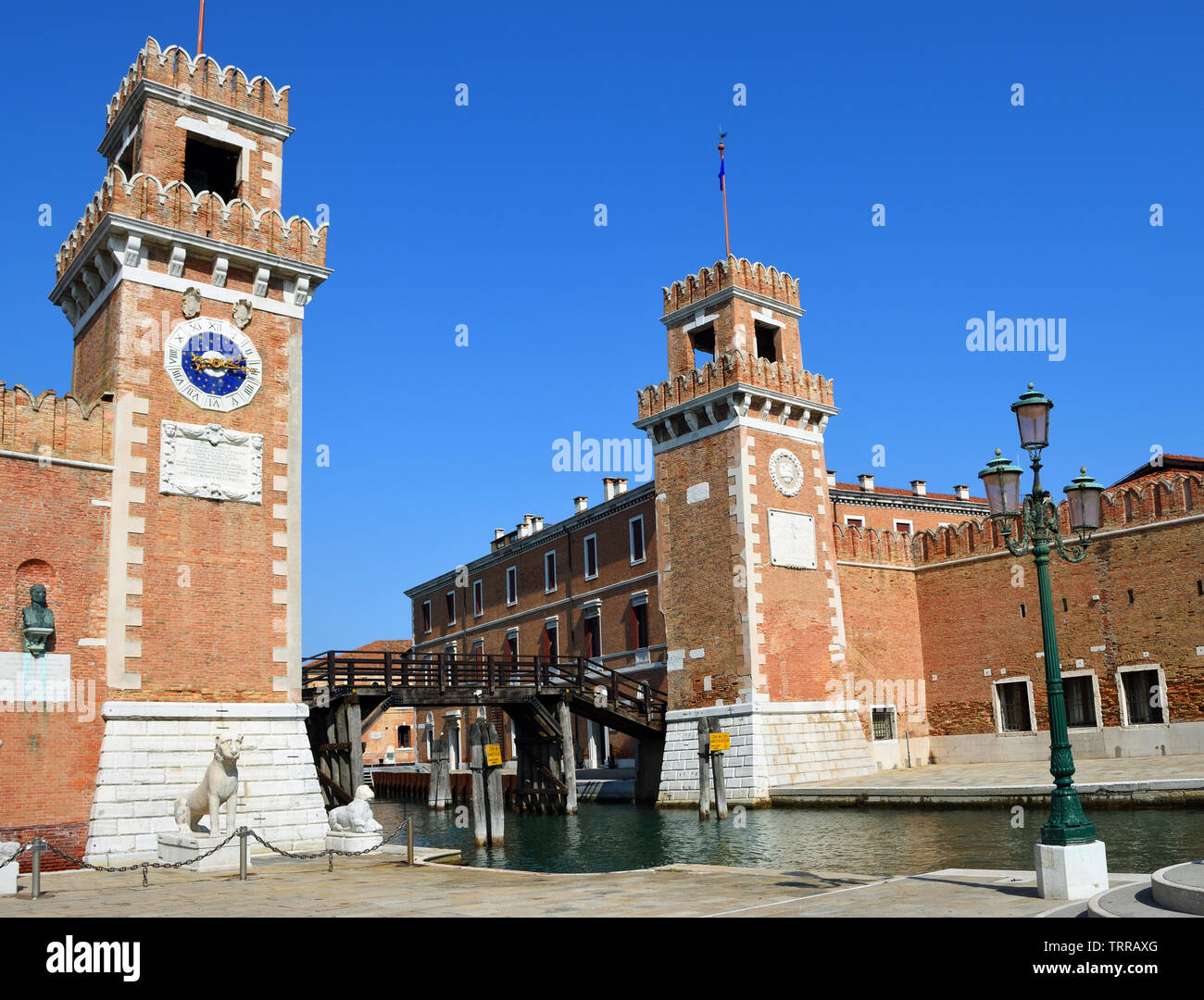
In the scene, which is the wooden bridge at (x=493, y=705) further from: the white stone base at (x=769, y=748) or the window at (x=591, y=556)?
the window at (x=591, y=556)

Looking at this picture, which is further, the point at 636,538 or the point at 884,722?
the point at 636,538

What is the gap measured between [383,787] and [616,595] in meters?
15.6

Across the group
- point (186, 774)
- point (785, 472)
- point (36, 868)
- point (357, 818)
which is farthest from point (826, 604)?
point (36, 868)

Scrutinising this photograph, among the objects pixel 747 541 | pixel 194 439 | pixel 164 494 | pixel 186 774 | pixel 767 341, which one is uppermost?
pixel 767 341

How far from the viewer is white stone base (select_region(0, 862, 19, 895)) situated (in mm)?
12625

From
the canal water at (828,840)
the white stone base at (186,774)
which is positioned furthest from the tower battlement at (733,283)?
the white stone base at (186,774)

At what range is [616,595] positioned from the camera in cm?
3794

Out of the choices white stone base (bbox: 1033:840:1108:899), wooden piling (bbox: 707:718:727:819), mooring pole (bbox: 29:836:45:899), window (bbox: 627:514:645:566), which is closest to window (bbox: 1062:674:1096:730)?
wooden piling (bbox: 707:718:727:819)

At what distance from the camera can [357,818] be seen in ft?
58.5

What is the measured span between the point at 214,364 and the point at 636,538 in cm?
1999

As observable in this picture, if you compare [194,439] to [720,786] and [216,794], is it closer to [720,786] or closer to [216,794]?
[216,794]

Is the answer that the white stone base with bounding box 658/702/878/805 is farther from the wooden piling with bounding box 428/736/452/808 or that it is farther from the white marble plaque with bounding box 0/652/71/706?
the white marble plaque with bounding box 0/652/71/706

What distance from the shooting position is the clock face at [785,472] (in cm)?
3036
